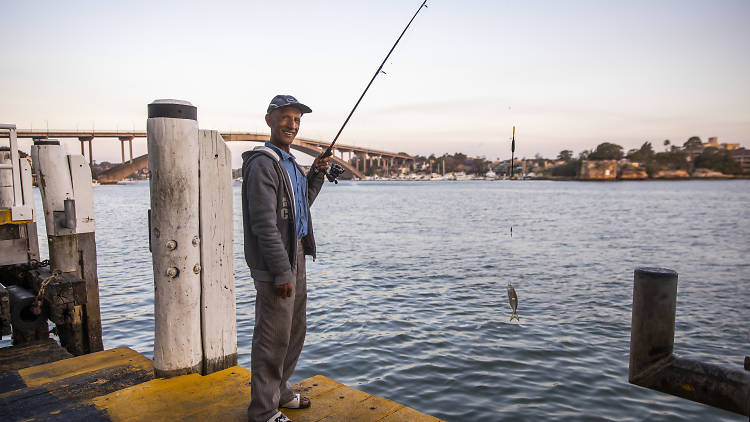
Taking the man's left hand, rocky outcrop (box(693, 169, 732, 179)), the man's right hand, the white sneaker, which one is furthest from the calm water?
rocky outcrop (box(693, 169, 732, 179))

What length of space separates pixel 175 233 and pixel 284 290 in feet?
3.40

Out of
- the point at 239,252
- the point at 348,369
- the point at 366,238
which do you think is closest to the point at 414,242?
the point at 366,238

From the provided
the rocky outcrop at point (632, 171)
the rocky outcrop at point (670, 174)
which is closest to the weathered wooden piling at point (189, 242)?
the rocky outcrop at point (632, 171)

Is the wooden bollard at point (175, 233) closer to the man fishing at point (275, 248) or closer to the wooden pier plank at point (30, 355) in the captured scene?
the man fishing at point (275, 248)

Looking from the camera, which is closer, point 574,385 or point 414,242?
point 574,385

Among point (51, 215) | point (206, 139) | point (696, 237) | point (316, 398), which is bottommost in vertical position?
point (696, 237)

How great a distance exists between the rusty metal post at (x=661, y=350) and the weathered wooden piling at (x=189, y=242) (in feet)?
8.90

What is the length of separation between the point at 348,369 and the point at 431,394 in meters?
1.40

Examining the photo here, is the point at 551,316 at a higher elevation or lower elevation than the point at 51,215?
lower

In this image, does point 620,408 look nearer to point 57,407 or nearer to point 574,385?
point 574,385

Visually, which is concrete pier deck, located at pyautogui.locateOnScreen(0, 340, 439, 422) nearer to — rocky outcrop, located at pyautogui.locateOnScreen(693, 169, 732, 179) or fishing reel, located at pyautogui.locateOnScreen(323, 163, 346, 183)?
fishing reel, located at pyautogui.locateOnScreen(323, 163, 346, 183)

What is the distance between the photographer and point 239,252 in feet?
61.6

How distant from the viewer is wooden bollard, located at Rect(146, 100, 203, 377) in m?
3.23

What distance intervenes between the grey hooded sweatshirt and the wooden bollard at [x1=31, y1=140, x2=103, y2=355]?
318cm
